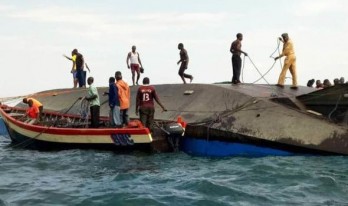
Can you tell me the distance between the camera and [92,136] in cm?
1480

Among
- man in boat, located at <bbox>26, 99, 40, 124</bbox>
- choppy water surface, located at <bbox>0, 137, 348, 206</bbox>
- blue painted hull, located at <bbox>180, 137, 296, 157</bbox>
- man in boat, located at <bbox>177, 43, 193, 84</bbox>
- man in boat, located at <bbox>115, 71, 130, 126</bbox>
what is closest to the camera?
choppy water surface, located at <bbox>0, 137, 348, 206</bbox>

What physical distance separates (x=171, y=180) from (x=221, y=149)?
3791 millimetres

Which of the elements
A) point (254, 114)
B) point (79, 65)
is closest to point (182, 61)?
point (254, 114)

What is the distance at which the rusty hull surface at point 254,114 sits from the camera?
43.4ft

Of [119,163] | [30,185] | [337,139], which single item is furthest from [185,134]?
[30,185]

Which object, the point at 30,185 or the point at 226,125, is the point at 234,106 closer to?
the point at 226,125

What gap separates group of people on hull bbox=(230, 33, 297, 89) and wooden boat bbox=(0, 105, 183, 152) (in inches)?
159

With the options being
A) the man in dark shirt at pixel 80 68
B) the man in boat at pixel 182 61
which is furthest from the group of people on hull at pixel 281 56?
the man in dark shirt at pixel 80 68

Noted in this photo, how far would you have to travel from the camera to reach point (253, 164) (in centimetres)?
1205

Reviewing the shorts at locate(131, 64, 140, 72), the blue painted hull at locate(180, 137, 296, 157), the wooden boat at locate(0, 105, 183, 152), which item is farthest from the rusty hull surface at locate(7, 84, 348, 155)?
the shorts at locate(131, 64, 140, 72)

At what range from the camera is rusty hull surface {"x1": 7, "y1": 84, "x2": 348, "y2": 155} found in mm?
13242

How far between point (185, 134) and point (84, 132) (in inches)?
116

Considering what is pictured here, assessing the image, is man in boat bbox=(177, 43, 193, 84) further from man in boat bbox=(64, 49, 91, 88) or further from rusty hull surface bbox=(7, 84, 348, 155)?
man in boat bbox=(64, 49, 91, 88)

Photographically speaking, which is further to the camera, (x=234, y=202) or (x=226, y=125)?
(x=226, y=125)
